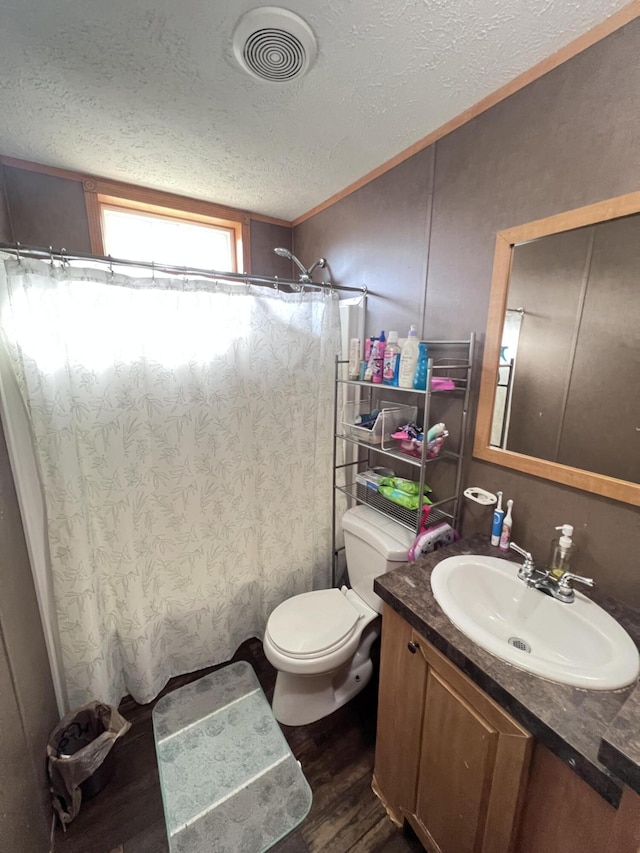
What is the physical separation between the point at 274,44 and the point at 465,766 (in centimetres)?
192

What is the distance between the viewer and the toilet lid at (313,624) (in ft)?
4.45

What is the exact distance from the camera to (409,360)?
1318 mm

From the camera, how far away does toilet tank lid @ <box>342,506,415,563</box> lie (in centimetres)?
138

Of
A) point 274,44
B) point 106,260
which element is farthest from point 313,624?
point 274,44

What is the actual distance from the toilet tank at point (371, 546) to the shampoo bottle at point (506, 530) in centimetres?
34

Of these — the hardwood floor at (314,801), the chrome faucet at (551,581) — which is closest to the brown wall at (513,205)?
the chrome faucet at (551,581)

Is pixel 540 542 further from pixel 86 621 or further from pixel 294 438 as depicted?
pixel 86 621

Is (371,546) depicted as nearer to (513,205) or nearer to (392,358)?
(392,358)

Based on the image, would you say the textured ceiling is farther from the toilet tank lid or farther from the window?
the toilet tank lid

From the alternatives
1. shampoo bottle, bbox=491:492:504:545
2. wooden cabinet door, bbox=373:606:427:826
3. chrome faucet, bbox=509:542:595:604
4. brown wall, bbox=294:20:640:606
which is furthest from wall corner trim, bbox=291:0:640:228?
wooden cabinet door, bbox=373:606:427:826

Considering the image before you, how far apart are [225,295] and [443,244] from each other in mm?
919

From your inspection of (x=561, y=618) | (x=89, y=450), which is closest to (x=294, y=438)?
(x=89, y=450)

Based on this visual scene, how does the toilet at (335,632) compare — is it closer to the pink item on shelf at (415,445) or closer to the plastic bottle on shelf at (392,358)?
the pink item on shelf at (415,445)

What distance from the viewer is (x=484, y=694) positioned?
2.52 ft
